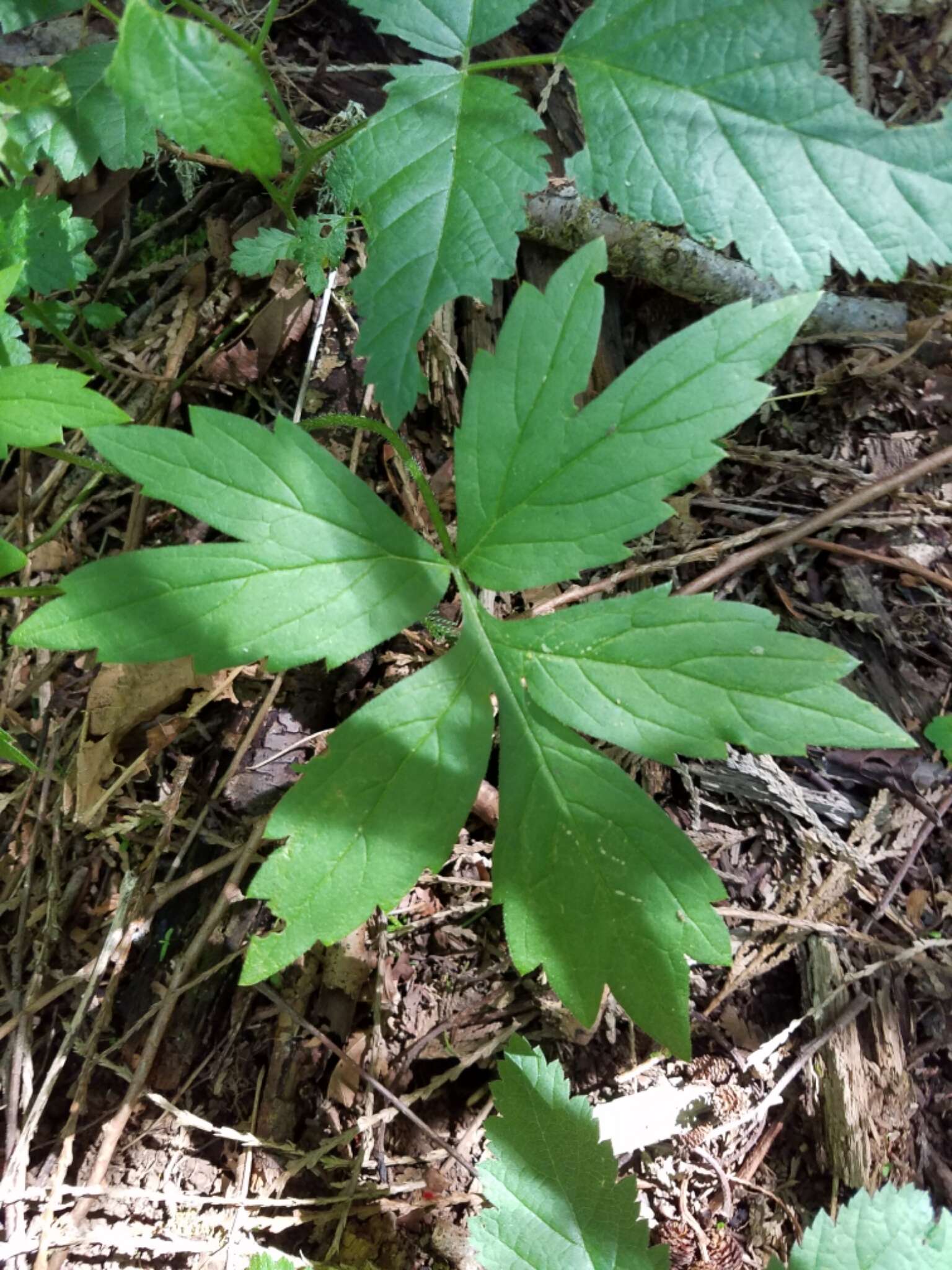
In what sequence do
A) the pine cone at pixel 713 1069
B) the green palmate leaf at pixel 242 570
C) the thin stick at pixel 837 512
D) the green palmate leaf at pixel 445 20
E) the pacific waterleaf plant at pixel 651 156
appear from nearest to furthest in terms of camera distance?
the green palmate leaf at pixel 242 570
the pacific waterleaf plant at pixel 651 156
the green palmate leaf at pixel 445 20
the pine cone at pixel 713 1069
the thin stick at pixel 837 512

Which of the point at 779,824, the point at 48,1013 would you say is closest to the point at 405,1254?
the point at 48,1013

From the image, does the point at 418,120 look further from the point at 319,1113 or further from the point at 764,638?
the point at 319,1113

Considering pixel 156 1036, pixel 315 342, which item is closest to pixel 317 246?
pixel 315 342

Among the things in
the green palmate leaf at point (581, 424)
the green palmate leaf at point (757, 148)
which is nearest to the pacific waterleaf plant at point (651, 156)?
the green palmate leaf at point (757, 148)

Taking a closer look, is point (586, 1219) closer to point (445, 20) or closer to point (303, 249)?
point (303, 249)

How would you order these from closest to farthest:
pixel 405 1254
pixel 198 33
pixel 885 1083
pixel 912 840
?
pixel 198 33 < pixel 405 1254 < pixel 885 1083 < pixel 912 840

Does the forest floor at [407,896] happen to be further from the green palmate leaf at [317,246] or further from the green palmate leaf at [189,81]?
the green palmate leaf at [189,81]
